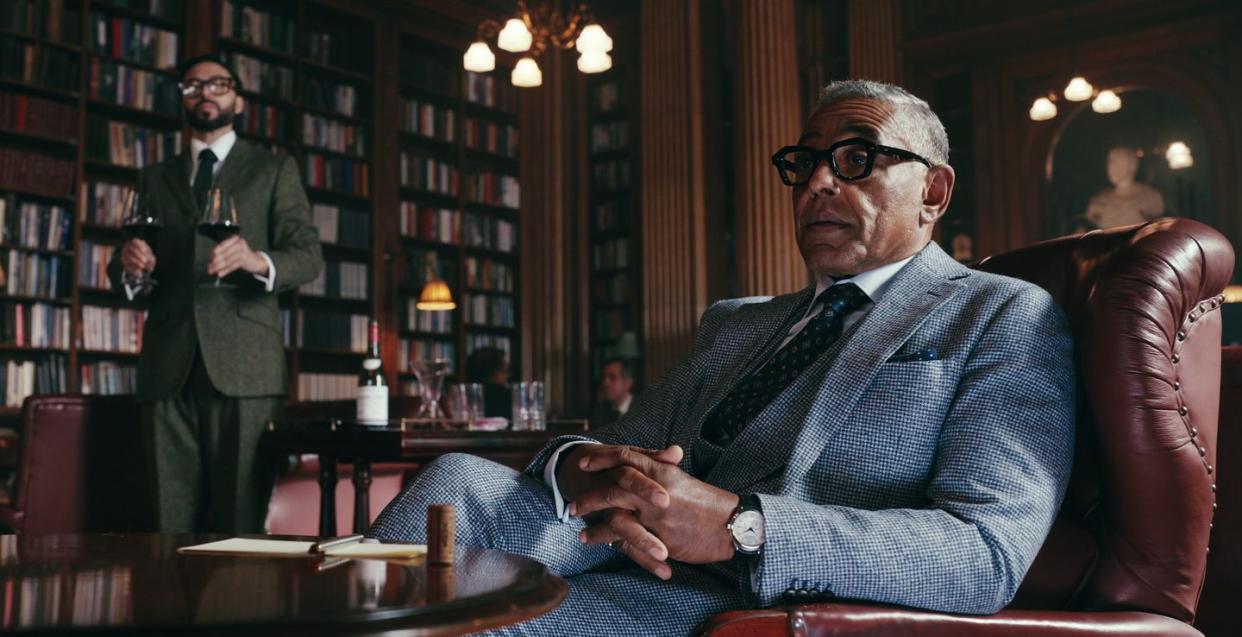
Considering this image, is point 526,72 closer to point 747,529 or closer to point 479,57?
point 479,57

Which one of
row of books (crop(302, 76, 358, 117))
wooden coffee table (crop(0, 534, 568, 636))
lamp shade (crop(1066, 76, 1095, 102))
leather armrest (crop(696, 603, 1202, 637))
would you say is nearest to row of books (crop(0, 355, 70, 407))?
row of books (crop(302, 76, 358, 117))

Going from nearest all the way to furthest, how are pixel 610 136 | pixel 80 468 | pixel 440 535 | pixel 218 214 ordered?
pixel 440 535, pixel 218 214, pixel 80 468, pixel 610 136

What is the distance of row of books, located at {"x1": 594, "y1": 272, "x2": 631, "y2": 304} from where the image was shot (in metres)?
9.25

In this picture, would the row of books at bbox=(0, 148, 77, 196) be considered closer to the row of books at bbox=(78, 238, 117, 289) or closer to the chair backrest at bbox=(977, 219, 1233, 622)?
the row of books at bbox=(78, 238, 117, 289)

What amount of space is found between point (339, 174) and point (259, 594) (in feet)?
23.9

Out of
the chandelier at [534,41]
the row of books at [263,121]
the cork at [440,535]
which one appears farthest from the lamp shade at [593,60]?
the cork at [440,535]

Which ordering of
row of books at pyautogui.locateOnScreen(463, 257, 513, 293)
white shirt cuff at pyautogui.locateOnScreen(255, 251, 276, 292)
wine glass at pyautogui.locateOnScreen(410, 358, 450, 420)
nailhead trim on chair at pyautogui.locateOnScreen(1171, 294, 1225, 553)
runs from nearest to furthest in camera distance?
nailhead trim on chair at pyautogui.locateOnScreen(1171, 294, 1225, 553), white shirt cuff at pyautogui.locateOnScreen(255, 251, 276, 292), wine glass at pyautogui.locateOnScreen(410, 358, 450, 420), row of books at pyautogui.locateOnScreen(463, 257, 513, 293)

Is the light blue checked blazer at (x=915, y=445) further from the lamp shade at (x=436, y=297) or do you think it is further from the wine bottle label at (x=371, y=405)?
the lamp shade at (x=436, y=297)

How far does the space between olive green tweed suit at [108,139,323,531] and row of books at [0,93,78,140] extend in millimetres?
3352

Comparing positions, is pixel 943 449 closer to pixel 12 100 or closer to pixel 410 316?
pixel 12 100

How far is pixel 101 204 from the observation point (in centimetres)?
647

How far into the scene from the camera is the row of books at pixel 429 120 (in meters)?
8.37

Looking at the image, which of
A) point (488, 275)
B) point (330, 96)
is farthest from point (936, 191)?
point (488, 275)

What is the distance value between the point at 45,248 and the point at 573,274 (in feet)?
13.8
